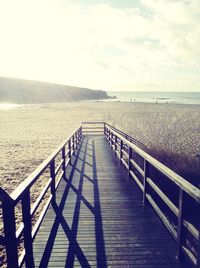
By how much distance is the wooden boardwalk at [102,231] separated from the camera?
393 centimetres

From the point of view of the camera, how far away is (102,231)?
4.84 meters

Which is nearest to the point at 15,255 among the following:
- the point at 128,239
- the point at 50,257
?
the point at 50,257

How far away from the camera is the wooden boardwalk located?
12.9ft

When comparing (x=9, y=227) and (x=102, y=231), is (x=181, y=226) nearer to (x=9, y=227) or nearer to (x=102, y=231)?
(x=102, y=231)

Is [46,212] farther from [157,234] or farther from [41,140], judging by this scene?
[41,140]

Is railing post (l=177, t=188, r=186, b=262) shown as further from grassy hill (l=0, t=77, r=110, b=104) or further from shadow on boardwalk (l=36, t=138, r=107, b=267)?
grassy hill (l=0, t=77, r=110, b=104)

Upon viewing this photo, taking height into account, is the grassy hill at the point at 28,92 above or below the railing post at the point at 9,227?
above

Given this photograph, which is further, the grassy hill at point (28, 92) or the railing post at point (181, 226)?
the grassy hill at point (28, 92)

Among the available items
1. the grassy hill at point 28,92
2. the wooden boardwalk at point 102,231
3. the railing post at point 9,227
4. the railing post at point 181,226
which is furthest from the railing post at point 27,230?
the grassy hill at point 28,92

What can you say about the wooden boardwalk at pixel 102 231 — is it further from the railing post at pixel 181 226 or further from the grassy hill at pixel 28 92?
the grassy hill at pixel 28 92

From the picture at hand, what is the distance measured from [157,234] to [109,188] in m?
2.93

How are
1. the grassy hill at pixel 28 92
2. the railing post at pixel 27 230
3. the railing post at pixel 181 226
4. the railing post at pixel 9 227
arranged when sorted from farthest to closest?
the grassy hill at pixel 28 92 < the railing post at pixel 181 226 < the railing post at pixel 27 230 < the railing post at pixel 9 227

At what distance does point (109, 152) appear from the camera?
13.6 m

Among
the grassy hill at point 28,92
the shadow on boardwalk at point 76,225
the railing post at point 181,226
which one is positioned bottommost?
the shadow on boardwalk at point 76,225
